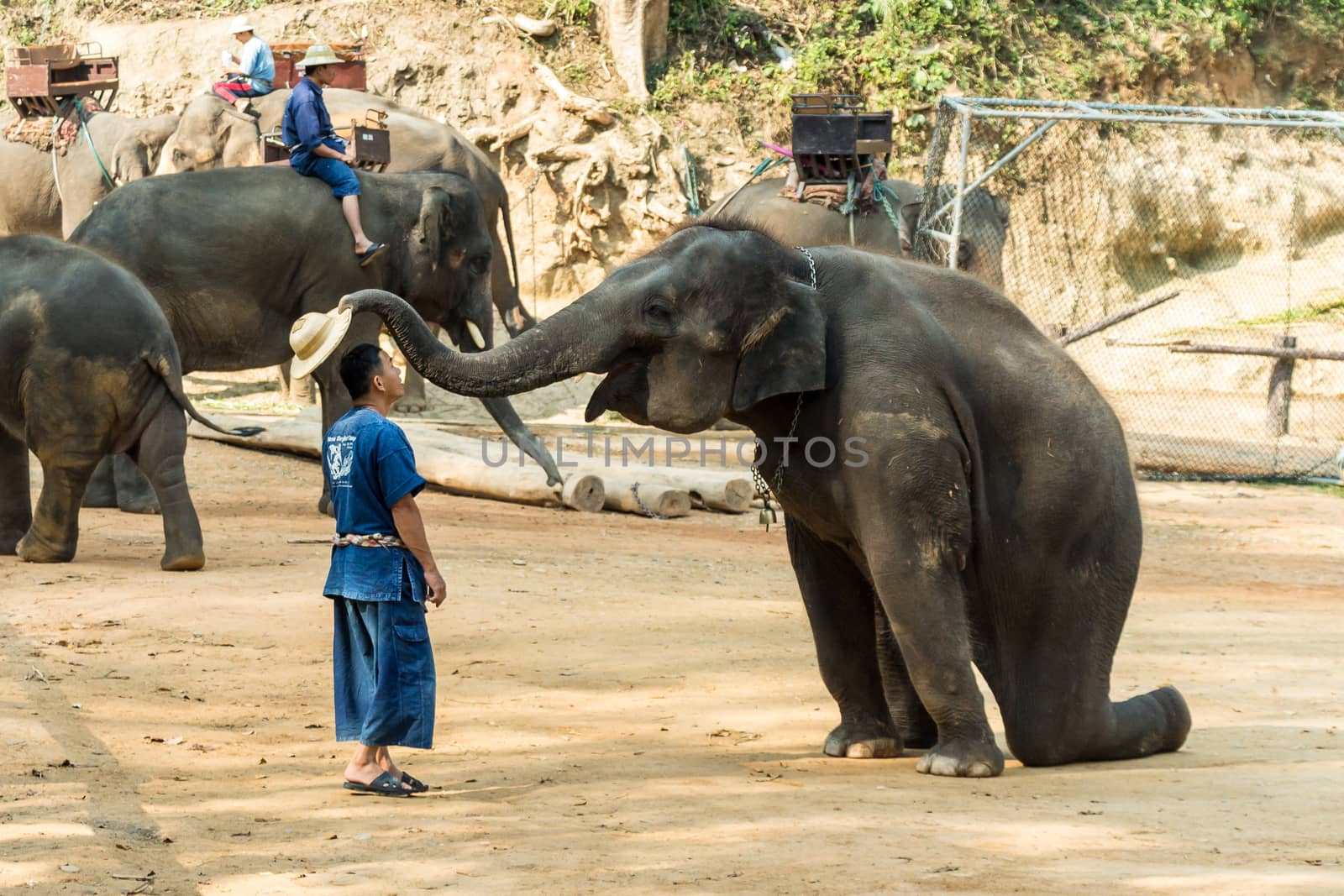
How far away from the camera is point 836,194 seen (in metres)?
16.6

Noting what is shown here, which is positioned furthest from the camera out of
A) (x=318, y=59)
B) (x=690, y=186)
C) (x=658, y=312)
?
(x=690, y=186)

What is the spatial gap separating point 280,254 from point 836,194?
6.51m

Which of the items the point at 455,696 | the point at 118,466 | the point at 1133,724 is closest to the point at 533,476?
the point at 118,466

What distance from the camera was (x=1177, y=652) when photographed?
8312 mm

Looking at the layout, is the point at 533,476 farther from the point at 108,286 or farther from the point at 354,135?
the point at 108,286

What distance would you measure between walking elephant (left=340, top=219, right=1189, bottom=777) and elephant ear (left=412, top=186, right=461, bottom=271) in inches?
267

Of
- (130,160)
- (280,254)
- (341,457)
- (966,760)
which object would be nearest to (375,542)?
(341,457)

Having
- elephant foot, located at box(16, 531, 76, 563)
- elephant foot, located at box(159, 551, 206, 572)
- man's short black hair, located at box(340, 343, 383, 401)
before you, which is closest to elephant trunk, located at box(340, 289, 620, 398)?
man's short black hair, located at box(340, 343, 383, 401)

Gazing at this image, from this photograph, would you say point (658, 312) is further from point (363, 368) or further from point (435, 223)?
point (435, 223)

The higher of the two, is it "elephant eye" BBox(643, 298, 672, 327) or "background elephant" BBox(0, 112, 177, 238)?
"elephant eye" BBox(643, 298, 672, 327)

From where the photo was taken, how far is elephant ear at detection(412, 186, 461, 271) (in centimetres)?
1215

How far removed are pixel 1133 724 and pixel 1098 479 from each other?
0.90 meters

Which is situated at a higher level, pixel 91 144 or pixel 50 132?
pixel 50 132

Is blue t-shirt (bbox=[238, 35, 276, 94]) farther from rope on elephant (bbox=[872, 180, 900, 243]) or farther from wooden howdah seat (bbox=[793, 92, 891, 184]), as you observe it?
rope on elephant (bbox=[872, 180, 900, 243])
